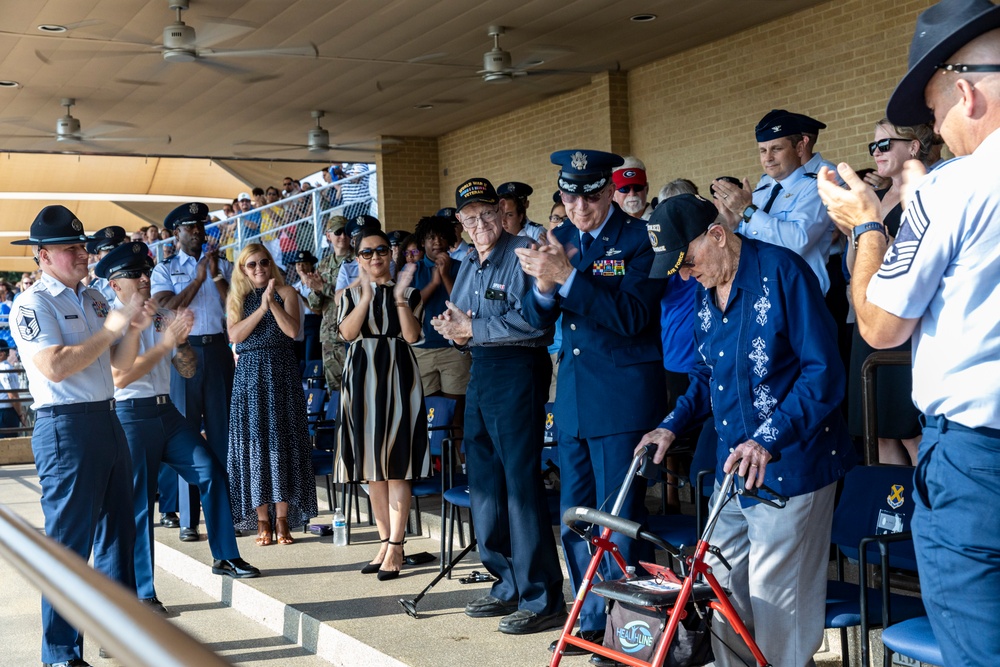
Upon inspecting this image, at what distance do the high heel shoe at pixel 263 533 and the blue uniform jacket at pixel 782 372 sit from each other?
4220mm

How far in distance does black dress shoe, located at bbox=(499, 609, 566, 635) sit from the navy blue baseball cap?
174 cm

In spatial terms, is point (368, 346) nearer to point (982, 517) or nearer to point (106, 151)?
point (982, 517)

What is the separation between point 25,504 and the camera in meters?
9.98

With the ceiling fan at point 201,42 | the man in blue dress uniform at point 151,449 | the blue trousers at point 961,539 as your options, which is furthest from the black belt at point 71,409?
the ceiling fan at point 201,42

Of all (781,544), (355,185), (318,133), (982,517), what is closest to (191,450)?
(781,544)

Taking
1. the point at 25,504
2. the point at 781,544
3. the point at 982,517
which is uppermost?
the point at 982,517

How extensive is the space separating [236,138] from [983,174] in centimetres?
1498

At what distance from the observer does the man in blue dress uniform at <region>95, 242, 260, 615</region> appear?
16.7 ft

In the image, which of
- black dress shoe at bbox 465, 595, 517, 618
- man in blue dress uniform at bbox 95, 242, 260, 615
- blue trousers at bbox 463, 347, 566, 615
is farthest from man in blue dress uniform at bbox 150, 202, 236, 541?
blue trousers at bbox 463, 347, 566, 615

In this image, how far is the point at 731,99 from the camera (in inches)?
429

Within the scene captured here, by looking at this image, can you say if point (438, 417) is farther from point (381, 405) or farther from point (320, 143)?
point (320, 143)

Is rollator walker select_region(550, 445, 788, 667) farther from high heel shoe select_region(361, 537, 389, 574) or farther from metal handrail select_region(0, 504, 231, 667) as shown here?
high heel shoe select_region(361, 537, 389, 574)

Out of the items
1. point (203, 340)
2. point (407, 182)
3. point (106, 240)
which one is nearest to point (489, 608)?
point (203, 340)

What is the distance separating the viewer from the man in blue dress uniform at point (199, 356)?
6914 mm
